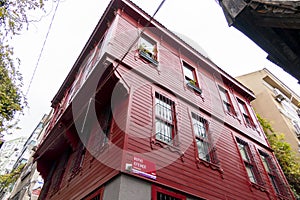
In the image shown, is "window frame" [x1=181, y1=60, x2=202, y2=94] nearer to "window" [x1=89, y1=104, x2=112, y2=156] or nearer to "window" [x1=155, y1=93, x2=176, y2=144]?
"window" [x1=155, y1=93, x2=176, y2=144]

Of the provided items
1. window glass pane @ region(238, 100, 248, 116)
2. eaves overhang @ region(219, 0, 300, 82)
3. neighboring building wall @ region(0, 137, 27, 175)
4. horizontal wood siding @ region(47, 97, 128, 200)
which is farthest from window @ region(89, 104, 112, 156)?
neighboring building wall @ region(0, 137, 27, 175)

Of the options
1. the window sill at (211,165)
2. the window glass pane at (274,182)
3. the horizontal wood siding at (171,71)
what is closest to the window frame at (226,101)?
the horizontal wood siding at (171,71)

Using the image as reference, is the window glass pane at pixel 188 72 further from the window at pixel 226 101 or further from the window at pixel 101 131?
the window at pixel 101 131

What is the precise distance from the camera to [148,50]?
8914 millimetres

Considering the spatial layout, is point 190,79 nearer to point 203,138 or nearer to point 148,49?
point 148,49

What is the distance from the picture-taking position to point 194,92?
A: 9.45 metres

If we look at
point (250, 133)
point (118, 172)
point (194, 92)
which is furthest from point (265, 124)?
point (118, 172)

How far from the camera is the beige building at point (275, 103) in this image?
53.1 feet

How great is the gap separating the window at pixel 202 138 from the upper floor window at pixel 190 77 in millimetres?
1662

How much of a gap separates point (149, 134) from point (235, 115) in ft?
23.0

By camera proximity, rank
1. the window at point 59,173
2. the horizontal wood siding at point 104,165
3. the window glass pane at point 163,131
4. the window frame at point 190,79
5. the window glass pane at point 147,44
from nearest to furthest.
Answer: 1. the horizontal wood siding at point 104,165
2. the window glass pane at point 163,131
3. the window at point 59,173
4. the window glass pane at point 147,44
5. the window frame at point 190,79

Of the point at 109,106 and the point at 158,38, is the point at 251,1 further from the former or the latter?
the point at 158,38

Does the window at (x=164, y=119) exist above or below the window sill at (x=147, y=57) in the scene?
below

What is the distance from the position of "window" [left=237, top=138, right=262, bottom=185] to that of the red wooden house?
5cm
